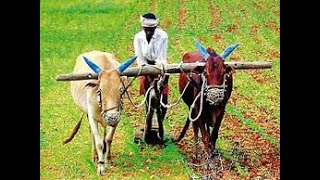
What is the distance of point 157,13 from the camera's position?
8.00 meters

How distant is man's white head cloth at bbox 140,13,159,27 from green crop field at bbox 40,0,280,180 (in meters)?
0.37

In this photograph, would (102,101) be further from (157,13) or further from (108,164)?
(157,13)

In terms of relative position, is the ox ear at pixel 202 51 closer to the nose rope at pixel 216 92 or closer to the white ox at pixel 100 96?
the nose rope at pixel 216 92

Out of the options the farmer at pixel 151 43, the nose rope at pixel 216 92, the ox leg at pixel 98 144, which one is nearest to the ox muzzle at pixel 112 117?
the ox leg at pixel 98 144

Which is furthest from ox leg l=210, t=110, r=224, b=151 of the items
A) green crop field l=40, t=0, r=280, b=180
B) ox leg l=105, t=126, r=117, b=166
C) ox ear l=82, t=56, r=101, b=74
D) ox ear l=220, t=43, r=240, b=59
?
ox ear l=82, t=56, r=101, b=74

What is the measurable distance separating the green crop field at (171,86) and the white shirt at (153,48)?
26 cm

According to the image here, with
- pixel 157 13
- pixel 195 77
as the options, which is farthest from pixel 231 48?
pixel 157 13

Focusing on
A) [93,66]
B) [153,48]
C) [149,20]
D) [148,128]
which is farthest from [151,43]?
[148,128]

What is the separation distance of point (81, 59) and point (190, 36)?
88 centimetres

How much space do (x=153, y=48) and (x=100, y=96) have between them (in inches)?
23.5

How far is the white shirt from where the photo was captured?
7.59m

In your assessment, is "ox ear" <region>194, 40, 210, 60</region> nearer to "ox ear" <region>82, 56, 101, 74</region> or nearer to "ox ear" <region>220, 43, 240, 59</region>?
"ox ear" <region>220, 43, 240, 59</region>

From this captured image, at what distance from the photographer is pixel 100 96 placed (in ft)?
23.8

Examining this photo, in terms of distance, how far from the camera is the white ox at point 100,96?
7.21m
